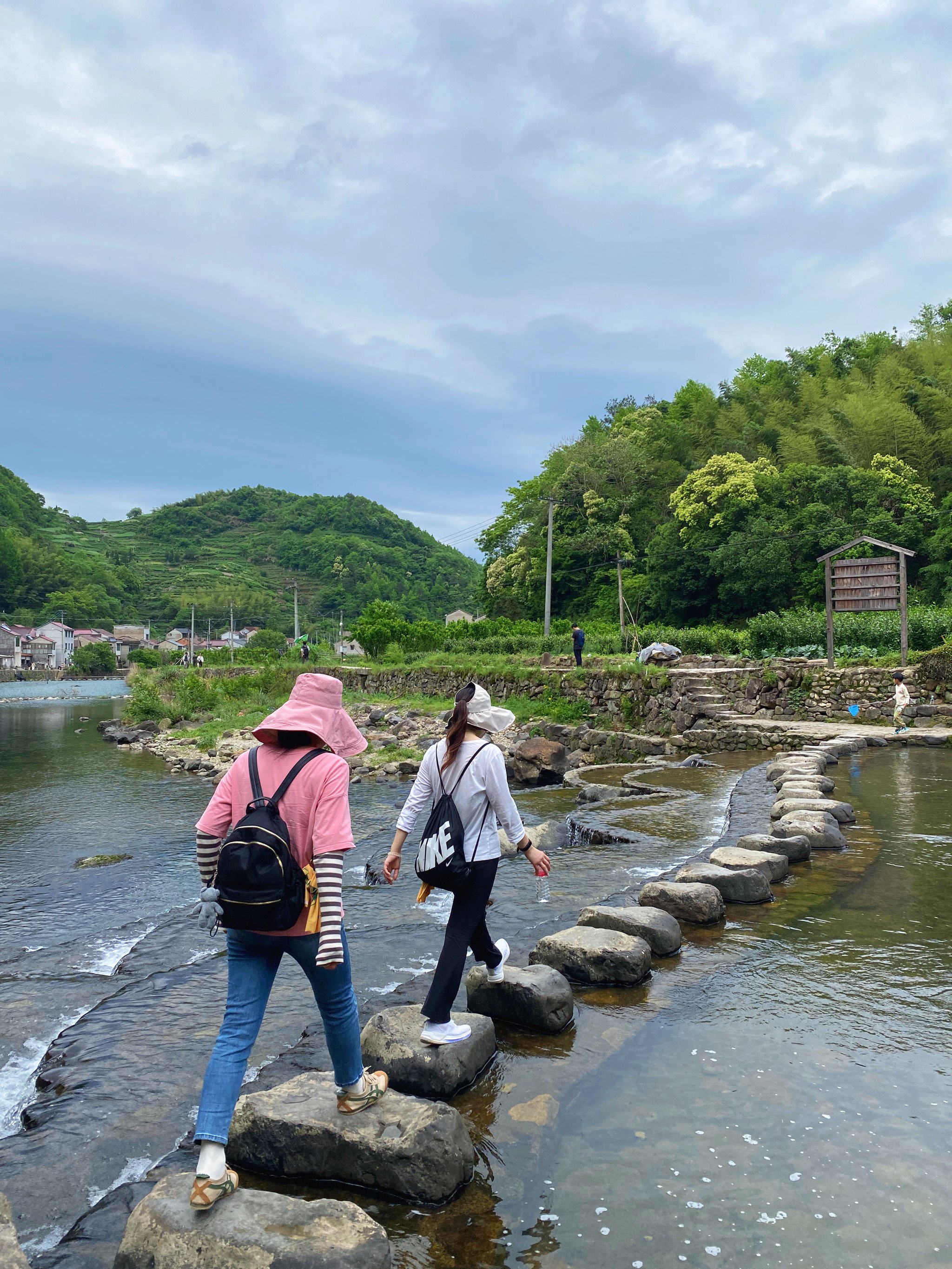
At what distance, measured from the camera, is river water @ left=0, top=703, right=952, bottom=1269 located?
262cm

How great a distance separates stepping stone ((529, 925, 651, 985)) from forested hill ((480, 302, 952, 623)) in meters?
26.7

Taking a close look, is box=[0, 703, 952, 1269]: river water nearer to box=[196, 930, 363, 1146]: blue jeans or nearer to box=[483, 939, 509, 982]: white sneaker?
box=[483, 939, 509, 982]: white sneaker

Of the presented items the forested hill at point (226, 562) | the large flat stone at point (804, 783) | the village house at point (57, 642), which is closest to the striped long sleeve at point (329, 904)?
the large flat stone at point (804, 783)

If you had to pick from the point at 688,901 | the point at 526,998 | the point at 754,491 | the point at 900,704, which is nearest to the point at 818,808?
the point at 688,901

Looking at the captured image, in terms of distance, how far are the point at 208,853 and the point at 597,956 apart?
260cm

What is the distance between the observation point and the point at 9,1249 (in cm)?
212

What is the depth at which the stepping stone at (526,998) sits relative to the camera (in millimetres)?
3986

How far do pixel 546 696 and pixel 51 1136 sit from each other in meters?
18.8

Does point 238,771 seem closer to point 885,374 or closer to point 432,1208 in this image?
point 432,1208

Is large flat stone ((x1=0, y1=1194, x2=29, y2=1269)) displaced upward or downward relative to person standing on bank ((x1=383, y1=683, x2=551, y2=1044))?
downward

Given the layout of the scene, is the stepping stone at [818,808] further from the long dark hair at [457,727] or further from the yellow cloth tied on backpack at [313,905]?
the yellow cloth tied on backpack at [313,905]

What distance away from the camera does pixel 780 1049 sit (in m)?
3.75

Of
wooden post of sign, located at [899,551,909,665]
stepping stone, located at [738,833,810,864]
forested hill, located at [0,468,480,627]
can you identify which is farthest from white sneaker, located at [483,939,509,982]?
forested hill, located at [0,468,480,627]

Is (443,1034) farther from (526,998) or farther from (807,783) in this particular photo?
(807,783)
